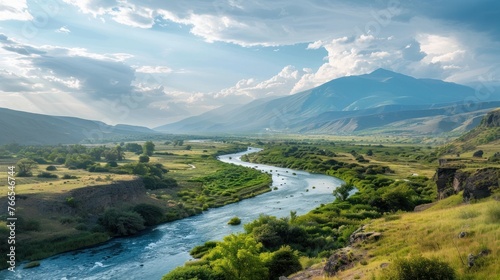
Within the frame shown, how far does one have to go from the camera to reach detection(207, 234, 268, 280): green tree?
36875mm

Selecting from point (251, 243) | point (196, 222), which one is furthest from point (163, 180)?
point (251, 243)

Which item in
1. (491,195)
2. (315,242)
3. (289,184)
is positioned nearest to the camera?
(491,195)

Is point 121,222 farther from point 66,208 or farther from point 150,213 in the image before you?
point 66,208

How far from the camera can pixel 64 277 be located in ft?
159

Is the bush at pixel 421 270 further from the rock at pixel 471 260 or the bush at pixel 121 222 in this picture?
the bush at pixel 121 222

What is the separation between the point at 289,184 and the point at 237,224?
53.3 meters

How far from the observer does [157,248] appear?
60594mm

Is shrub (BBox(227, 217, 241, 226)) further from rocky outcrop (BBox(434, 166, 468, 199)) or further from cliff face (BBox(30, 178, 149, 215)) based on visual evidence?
rocky outcrop (BBox(434, 166, 468, 199))

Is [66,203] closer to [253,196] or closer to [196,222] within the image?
[196,222]

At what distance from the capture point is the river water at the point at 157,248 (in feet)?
163

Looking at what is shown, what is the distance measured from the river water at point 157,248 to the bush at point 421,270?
118 ft

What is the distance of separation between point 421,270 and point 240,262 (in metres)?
21.0

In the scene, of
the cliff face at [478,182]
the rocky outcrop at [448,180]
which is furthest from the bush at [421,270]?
the rocky outcrop at [448,180]

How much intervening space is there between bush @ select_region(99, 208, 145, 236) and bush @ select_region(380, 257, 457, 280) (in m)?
59.5
